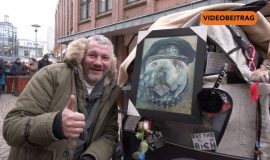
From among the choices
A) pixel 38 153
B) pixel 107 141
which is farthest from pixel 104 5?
pixel 38 153

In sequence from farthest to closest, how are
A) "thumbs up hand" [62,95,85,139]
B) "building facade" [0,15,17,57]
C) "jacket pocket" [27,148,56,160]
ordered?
"building facade" [0,15,17,57] < "jacket pocket" [27,148,56,160] < "thumbs up hand" [62,95,85,139]

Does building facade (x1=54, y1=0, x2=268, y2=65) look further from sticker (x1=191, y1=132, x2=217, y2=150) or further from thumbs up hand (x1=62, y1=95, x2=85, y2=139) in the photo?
thumbs up hand (x1=62, y1=95, x2=85, y2=139)

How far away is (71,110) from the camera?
7.30 ft

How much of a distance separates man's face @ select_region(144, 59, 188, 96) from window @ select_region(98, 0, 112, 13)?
50.2 feet

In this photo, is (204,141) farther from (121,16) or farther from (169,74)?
(121,16)

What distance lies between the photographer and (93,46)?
9.30 ft

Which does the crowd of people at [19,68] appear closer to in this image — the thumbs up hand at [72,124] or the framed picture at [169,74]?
the framed picture at [169,74]

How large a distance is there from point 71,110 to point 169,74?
65 cm

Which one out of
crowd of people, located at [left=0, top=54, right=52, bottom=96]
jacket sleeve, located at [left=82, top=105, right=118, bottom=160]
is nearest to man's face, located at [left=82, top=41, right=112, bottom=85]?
jacket sleeve, located at [left=82, top=105, right=118, bottom=160]

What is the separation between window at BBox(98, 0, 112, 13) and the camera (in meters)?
17.5

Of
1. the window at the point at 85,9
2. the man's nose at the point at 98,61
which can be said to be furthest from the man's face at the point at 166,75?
the window at the point at 85,9

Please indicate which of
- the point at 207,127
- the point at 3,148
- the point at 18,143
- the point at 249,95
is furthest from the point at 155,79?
the point at 3,148

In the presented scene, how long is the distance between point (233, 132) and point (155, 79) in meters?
0.59

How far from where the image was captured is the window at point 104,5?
1745cm
